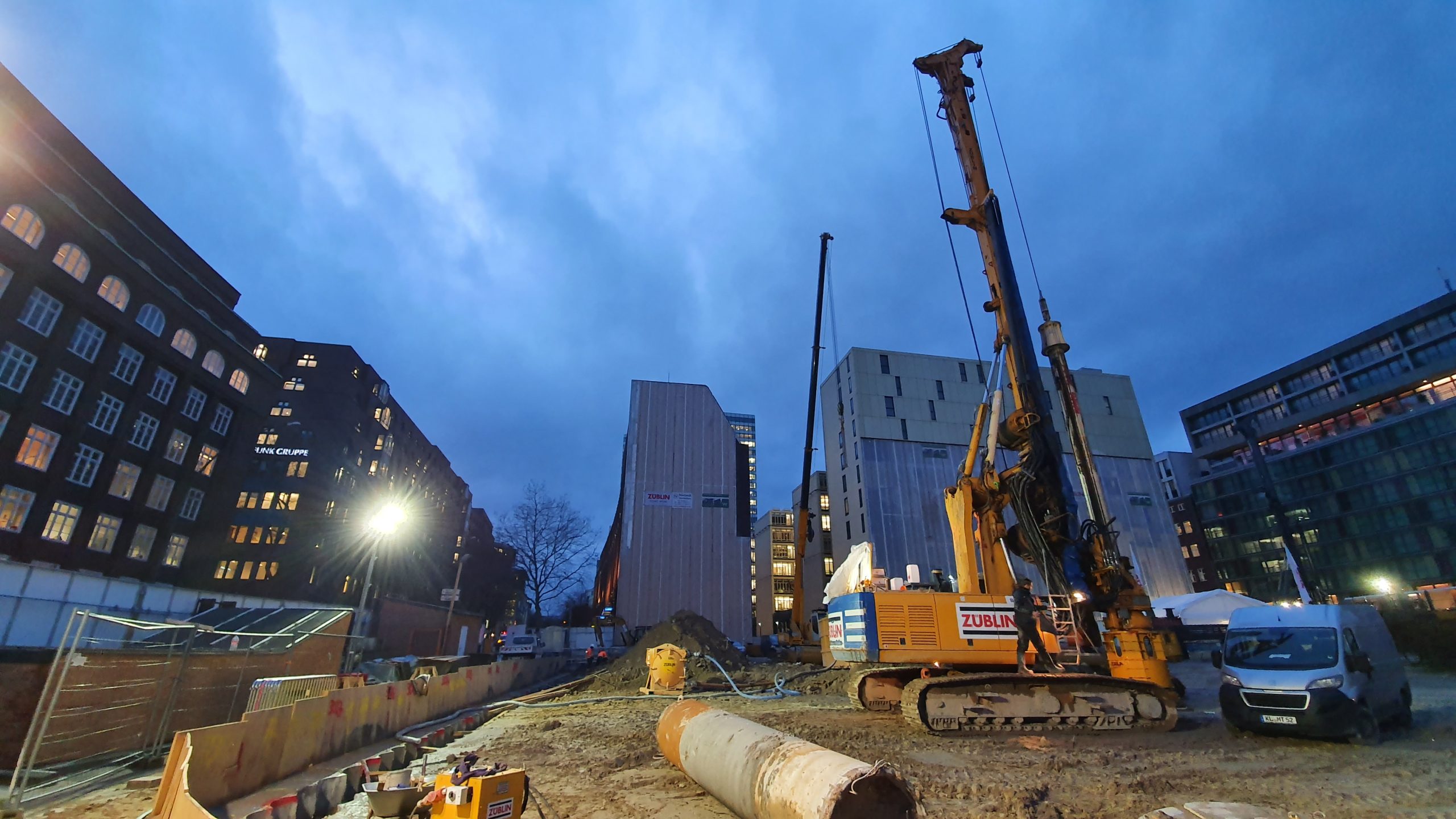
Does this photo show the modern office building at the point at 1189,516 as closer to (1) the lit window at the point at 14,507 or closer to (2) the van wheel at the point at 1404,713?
(2) the van wheel at the point at 1404,713

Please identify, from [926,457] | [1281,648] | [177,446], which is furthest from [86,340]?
[926,457]

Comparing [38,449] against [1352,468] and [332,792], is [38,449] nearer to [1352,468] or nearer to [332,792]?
[332,792]

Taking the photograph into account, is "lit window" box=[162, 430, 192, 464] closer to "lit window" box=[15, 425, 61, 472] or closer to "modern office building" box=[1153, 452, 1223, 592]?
"lit window" box=[15, 425, 61, 472]

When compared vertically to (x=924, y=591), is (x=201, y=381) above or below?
above

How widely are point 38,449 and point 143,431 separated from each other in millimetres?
5463

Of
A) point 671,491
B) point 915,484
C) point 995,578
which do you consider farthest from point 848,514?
point 995,578

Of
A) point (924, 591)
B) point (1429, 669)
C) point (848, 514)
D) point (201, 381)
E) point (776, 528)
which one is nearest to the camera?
point (924, 591)

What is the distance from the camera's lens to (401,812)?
645 centimetres

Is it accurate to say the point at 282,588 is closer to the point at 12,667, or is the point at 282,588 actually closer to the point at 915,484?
the point at 12,667

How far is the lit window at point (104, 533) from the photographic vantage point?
30.0 meters

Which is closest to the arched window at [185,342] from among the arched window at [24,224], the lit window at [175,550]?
the arched window at [24,224]

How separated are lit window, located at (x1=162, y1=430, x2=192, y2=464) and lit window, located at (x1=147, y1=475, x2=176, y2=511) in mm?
1148

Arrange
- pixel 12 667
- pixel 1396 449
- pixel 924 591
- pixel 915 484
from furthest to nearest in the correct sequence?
pixel 1396 449 → pixel 915 484 → pixel 924 591 → pixel 12 667

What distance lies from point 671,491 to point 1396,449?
252ft
